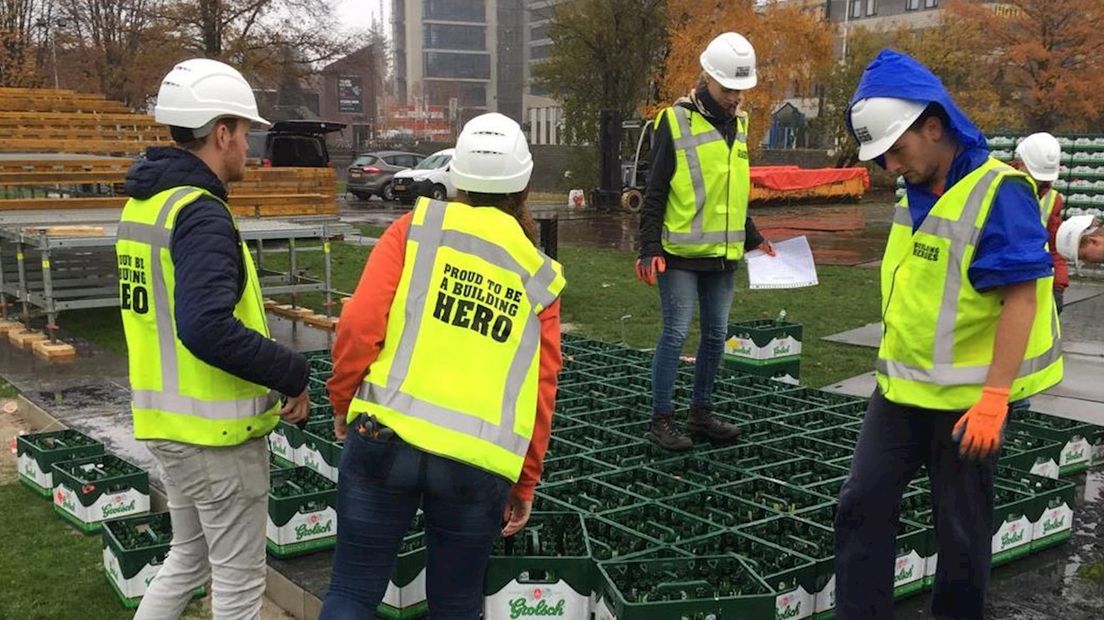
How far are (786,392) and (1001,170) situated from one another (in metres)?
3.80

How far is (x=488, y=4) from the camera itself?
12875 centimetres

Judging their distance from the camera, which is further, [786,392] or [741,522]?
[786,392]

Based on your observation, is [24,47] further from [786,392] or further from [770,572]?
[770,572]

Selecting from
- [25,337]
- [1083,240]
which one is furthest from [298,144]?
[1083,240]

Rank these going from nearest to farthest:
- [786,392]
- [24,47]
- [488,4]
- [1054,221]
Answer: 1. [1054,221]
2. [786,392]
3. [24,47]
4. [488,4]

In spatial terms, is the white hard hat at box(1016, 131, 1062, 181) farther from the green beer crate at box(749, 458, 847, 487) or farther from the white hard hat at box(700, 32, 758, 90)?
the green beer crate at box(749, 458, 847, 487)

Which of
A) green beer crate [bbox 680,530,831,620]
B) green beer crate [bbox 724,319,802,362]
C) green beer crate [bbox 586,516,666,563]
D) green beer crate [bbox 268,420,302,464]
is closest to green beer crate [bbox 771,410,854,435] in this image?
green beer crate [bbox 724,319,802,362]

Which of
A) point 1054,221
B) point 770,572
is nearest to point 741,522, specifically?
point 770,572

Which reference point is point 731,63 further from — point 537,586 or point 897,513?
point 537,586

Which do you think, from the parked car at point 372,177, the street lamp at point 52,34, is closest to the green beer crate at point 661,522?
the parked car at point 372,177

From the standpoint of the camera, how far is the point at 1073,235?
3.78m

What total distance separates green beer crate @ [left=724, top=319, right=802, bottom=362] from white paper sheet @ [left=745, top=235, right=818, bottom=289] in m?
1.77

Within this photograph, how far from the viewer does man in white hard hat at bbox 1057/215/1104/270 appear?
3.70 meters

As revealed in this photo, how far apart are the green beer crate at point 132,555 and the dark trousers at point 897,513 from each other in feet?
8.16
